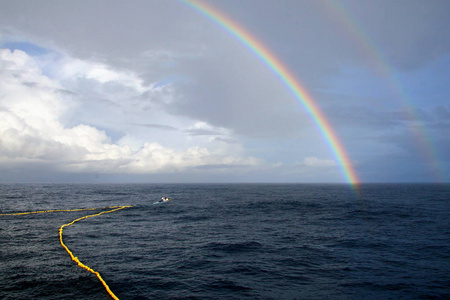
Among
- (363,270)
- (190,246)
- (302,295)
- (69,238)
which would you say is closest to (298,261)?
(363,270)

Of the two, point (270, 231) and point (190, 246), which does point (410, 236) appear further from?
point (190, 246)

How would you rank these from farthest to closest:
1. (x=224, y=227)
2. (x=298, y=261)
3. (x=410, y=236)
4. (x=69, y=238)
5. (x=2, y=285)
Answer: (x=224, y=227), (x=410, y=236), (x=69, y=238), (x=298, y=261), (x=2, y=285)

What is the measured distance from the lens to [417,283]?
21656mm

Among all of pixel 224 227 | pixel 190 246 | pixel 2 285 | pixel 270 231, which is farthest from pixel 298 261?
pixel 2 285

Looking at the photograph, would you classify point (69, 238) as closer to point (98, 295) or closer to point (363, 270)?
point (98, 295)

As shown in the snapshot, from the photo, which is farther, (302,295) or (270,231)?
(270,231)

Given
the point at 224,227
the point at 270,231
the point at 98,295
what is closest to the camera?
the point at 98,295

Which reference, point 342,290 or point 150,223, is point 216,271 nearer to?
point 342,290

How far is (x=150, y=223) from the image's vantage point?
158 feet

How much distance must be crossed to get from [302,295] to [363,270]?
8459 mm

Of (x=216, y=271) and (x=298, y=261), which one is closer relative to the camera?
(x=216, y=271)

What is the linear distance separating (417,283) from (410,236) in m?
19.8

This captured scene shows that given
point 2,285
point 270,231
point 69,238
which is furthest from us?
point 270,231

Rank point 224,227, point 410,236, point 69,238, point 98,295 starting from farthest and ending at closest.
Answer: point 224,227, point 410,236, point 69,238, point 98,295
